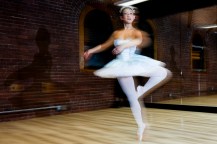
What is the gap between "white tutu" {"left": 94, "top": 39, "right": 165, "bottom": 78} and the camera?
113 inches

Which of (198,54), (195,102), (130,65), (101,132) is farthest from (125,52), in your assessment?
(198,54)

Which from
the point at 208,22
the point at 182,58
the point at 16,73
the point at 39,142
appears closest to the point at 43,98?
the point at 16,73

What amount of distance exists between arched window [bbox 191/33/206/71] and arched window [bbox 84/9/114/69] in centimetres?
336

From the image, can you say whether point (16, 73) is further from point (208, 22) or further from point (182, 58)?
point (208, 22)

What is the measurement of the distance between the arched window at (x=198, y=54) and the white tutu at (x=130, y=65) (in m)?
6.34

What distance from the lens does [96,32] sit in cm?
649

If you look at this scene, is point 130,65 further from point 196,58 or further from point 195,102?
point 196,58

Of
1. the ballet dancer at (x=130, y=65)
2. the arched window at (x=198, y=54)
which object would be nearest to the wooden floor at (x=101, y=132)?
the ballet dancer at (x=130, y=65)

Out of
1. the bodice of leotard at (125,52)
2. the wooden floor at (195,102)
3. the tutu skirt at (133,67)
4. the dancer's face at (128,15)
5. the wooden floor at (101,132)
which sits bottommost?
the wooden floor at (101,132)

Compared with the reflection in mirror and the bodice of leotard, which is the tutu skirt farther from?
the reflection in mirror

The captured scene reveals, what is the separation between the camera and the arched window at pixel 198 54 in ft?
29.2

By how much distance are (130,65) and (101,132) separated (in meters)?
1.24

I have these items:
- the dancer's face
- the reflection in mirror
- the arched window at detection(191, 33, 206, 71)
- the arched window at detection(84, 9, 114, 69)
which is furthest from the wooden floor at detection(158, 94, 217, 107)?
the dancer's face

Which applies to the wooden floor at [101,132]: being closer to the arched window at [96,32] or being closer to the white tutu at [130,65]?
the white tutu at [130,65]
